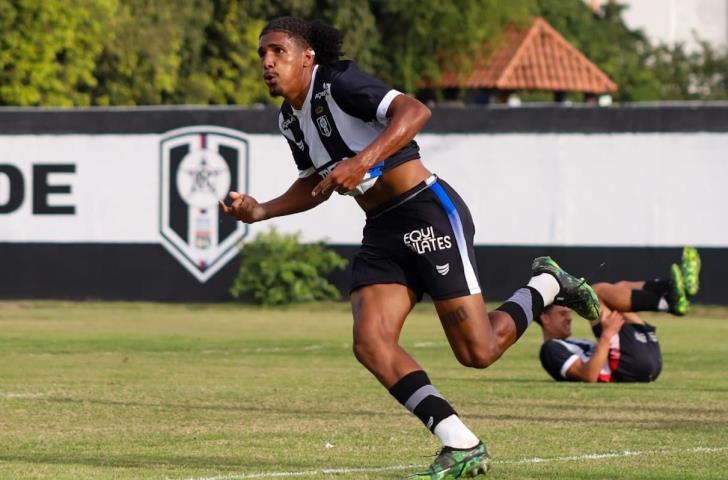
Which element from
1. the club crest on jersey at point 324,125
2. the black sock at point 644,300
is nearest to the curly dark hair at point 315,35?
the club crest on jersey at point 324,125

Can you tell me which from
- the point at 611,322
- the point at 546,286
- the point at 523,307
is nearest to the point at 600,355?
the point at 611,322

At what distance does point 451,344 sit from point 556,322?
17.9 feet

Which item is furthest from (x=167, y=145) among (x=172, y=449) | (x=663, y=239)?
(x=172, y=449)

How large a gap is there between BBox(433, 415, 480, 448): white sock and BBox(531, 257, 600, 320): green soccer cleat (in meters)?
1.63

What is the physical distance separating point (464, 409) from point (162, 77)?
26.9 metres

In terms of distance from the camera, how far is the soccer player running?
837 centimetres

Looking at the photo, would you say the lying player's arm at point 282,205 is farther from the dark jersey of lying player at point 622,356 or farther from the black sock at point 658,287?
the black sock at point 658,287

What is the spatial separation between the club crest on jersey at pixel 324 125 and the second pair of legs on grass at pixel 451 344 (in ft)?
2.66

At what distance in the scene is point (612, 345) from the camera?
1399 cm

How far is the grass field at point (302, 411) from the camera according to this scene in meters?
9.12

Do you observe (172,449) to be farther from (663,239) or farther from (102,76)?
(102,76)

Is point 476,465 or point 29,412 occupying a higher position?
point 476,465

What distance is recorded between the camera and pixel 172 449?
32.2 ft

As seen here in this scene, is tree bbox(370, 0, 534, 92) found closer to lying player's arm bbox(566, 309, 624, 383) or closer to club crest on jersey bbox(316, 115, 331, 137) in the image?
lying player's arm bbox(566, 309, 624, 383)
